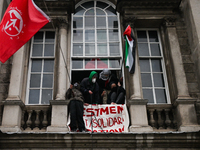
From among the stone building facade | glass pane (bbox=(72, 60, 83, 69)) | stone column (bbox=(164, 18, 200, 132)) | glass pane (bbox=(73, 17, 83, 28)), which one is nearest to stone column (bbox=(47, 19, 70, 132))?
the stone building facade

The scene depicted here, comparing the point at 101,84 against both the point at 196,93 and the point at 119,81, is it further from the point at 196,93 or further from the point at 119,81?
the point at 196,93

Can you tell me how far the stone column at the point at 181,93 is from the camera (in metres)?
9.10

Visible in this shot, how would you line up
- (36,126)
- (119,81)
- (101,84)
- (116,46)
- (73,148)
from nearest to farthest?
(73,148), (36,126), (119,81), (116,46), (101,84)

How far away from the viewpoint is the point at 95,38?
11.2 m

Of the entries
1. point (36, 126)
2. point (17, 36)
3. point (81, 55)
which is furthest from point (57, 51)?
point (36, 126)

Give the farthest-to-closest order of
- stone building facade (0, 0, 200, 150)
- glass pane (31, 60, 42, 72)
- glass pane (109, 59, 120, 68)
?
glass pane (109, 59, 120, 68), glass pane (31, 60, 42, 72), stone building facade (0, 0, 200, 150)

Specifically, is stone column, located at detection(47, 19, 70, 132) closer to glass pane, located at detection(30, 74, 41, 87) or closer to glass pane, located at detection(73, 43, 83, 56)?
glass pane, located at detection(73, 43, 83, 56)

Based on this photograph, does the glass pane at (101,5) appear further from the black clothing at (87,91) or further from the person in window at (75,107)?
the person in window at (75,107)

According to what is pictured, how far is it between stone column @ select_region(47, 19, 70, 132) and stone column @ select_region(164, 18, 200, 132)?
137 inches

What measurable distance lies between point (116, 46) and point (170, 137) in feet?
13.3

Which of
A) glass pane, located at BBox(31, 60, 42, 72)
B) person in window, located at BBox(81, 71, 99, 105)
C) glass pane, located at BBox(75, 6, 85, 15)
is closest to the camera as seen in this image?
person in window, located at BBox(81, 71, 99, 105)

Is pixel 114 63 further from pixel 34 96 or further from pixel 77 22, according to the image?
pixel 34 96

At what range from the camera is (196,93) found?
9859 millimetres

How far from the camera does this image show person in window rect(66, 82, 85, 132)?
9.01m
